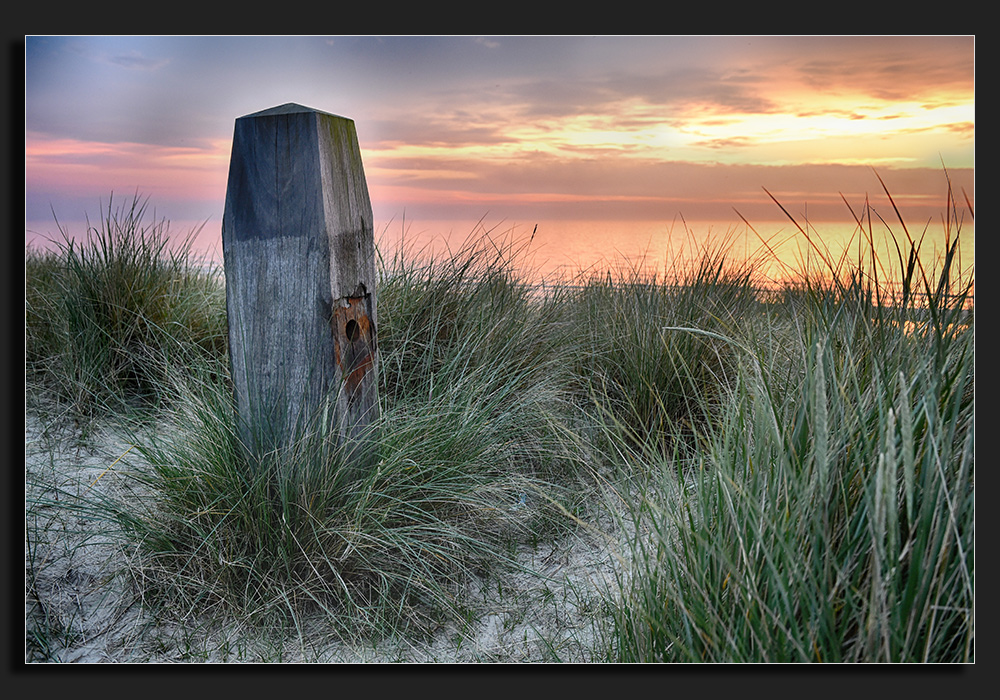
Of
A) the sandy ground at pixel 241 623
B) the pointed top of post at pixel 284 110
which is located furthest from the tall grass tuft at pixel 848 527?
the pointed top of post at pixel 284 110

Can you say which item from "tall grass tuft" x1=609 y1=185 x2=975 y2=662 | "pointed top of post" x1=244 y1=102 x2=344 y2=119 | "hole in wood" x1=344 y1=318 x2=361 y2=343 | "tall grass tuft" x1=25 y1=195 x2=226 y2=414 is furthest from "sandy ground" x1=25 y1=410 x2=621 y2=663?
"pointed top of post" x1=244 y1=102 x2=344 y2=119

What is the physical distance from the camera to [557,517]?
2.57 m

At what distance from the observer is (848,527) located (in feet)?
4.33

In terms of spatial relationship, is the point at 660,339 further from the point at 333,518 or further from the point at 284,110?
the point at 284,110

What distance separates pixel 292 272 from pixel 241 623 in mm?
1001

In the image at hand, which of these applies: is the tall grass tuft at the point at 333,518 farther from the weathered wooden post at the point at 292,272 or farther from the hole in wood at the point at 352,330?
the hole in wood at the point at 352,330

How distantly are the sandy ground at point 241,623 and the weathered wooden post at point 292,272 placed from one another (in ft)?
1.59

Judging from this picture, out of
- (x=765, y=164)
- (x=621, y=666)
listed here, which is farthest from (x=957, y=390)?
(x=765, y=164)

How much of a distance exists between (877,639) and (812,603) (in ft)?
0.42

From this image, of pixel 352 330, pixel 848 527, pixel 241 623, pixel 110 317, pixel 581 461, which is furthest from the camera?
pixel 110 317

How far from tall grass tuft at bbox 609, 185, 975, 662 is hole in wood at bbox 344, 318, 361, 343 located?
1061mm

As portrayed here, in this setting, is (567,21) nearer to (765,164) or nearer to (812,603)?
(765,164)

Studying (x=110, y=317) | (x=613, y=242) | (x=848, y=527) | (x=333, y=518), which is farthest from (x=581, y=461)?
(x=110, y=317)

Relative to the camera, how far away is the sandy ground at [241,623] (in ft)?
6.30
